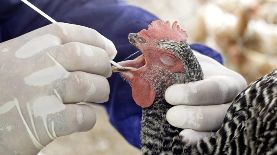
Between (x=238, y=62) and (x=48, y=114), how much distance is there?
192 centimetres

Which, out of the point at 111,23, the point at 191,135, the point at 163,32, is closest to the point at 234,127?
the point at 191,135

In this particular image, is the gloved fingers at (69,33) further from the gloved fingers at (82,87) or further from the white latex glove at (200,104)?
the white latex glove at (200,104)

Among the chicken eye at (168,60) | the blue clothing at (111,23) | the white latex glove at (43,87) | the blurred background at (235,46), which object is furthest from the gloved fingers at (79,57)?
the blurred background at (235,46)

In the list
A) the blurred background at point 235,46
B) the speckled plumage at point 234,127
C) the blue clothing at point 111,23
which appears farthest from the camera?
the blurred background at point 235,46

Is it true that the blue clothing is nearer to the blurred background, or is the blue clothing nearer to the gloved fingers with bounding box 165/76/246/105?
the gloved fingers with bounding box 165/76/246/105

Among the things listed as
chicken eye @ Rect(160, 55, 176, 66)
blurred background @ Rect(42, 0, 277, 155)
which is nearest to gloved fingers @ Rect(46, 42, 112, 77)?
chicken eye @ Rect(160, 55, 176, 66)

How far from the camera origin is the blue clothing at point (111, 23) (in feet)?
4.42

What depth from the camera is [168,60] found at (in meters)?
0.94

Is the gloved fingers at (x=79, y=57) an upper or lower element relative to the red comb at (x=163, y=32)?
lower

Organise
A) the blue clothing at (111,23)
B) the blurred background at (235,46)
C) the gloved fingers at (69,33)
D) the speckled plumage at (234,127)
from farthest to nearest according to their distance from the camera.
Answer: the blurred background at (235,46) < the blue clothing at (111,23) < the gloved fingers at (69,33) < the speckled plumage at (234,127)

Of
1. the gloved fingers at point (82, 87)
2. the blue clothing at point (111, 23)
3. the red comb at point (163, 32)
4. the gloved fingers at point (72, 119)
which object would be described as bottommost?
the blue clothing at point (111, 23)

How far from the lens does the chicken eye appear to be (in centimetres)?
94

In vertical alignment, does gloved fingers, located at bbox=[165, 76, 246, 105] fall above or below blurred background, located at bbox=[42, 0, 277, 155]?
above

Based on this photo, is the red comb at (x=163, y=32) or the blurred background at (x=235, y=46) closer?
the red comb at (x=163, y=32)
